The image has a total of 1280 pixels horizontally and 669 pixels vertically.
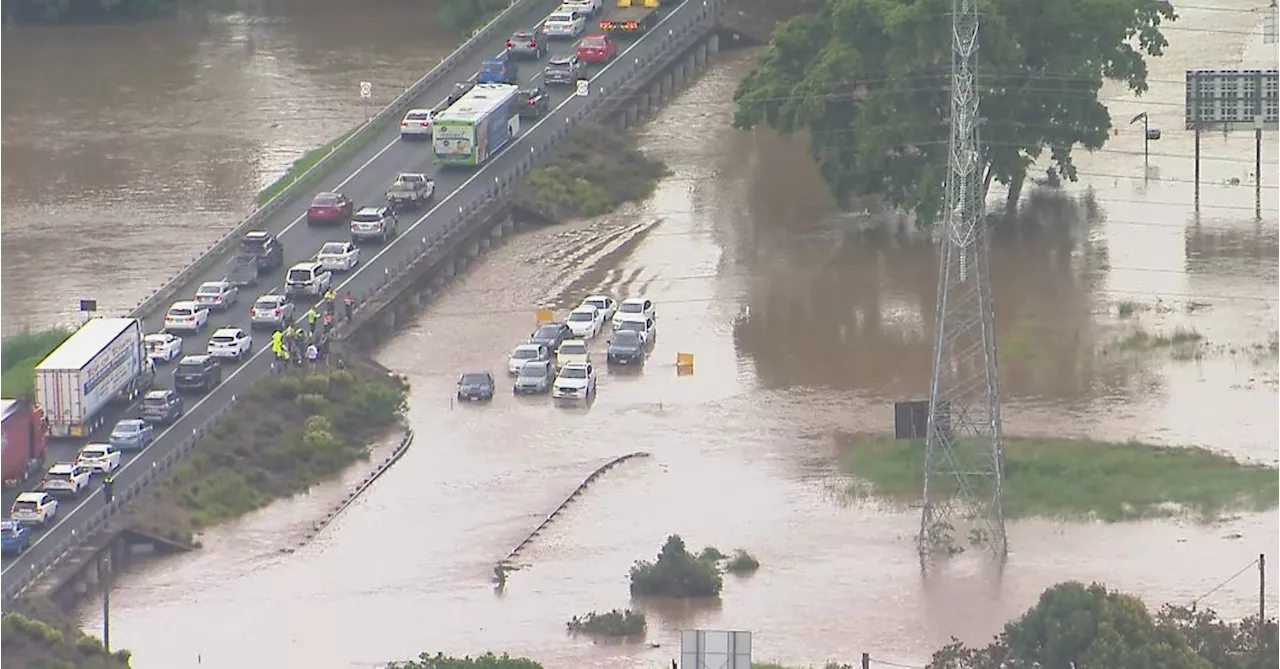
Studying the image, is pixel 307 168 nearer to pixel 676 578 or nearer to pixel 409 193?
pixel 409 193

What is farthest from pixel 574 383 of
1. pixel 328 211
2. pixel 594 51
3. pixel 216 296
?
pixel 594 51

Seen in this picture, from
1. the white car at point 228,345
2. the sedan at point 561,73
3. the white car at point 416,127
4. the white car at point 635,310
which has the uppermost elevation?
the sedan at point 561,73

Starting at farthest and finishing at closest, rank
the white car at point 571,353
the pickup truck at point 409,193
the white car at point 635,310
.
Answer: the pickup truck at point 409,193 → the white car at point 635,310 → the white car at point 571,353

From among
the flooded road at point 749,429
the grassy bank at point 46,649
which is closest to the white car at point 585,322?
the flooded road at point 749,429

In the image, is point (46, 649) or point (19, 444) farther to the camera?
point (19, 444)

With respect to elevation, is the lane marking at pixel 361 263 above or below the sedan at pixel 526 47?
below

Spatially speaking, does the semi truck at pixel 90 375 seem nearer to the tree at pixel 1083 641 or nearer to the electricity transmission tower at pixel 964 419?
the electricity transmission tower at pixel 964 419
